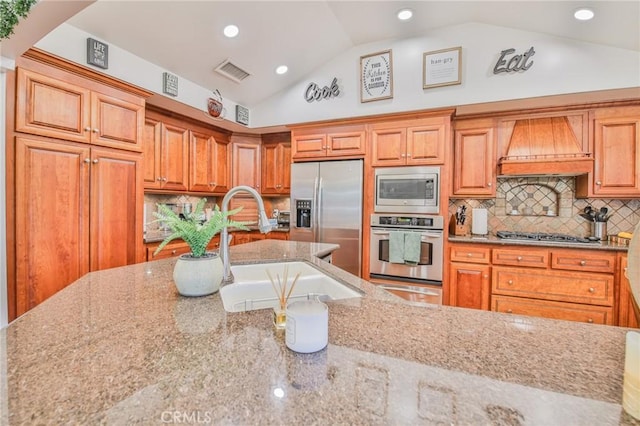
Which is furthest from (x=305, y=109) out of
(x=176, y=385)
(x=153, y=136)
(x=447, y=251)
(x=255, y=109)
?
(x=176, y=385)

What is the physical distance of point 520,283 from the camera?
8.71ft

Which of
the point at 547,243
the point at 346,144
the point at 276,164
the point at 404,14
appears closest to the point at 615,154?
the point at 547,243

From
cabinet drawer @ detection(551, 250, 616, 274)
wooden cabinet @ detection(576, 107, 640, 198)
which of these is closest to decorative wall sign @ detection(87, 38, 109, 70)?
cabinet drawer @ detection(551, 250, 616, 274)

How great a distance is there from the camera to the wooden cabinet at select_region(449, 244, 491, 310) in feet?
9.06

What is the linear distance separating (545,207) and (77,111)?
425 centimetres

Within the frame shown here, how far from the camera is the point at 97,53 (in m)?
2.19

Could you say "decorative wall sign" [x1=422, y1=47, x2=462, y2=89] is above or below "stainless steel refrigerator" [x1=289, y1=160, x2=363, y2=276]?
above

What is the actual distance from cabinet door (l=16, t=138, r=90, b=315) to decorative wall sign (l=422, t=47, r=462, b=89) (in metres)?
3.05

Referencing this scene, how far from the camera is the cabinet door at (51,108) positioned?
1.82 metres

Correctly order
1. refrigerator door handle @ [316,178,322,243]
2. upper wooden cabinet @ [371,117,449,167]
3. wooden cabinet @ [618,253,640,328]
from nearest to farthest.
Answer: wooden cabinet @ [618,253,640,328], upper wooden cabinet @ [371,117,449,167], refrigerator door handle @ [316,178,322,243]

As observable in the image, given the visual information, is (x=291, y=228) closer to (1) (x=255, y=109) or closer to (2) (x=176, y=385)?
(1) (x=255, y=109)

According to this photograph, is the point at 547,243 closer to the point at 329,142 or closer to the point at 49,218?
the point at 329,142

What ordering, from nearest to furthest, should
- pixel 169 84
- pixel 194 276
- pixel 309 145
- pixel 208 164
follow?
pixel 194 276, pixel 169 84, pixel 309 145, pixel 208 164

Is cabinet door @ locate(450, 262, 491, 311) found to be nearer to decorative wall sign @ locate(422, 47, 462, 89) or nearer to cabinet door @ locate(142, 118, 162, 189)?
decorative wall sign @ locate(422, 47, 462, 89)
